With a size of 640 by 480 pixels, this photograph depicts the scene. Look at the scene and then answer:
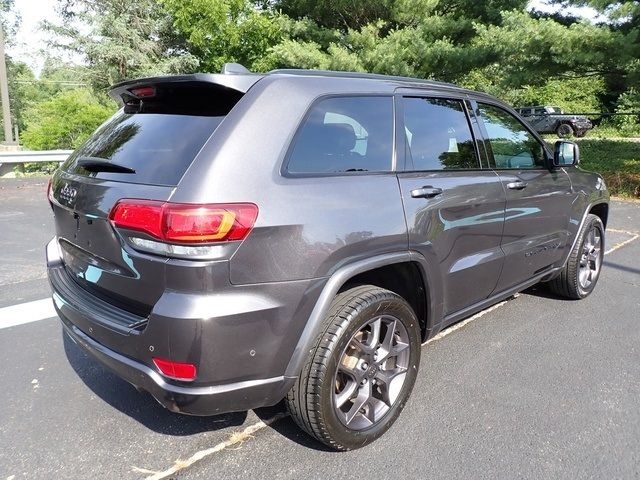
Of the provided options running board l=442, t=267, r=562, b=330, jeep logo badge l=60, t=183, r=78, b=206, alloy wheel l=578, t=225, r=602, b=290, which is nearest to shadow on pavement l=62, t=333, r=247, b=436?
jeep logo badge l=60, t=183, r=78, b=206

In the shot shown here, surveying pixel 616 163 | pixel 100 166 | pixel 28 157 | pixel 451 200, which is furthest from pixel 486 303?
pixel 616 163

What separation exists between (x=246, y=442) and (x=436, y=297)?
1246mm

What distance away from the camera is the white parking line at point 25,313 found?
3938 mm

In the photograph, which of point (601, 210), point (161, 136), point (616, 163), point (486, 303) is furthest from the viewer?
point (616, 163)

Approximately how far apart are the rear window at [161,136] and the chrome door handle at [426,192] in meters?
1.01

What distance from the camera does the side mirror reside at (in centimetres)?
381

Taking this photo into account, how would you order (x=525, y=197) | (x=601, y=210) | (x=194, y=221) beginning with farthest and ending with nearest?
(x=601, y=210)
(x=525, y=197)
(x=194, y=221)

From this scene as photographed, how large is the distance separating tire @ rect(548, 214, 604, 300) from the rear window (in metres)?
3.38

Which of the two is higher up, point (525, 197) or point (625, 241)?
point (525, 197)

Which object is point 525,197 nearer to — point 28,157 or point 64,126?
point 28,157

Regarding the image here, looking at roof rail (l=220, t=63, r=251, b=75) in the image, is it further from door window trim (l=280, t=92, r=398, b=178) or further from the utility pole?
the utility pole

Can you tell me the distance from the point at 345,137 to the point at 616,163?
1472 cm

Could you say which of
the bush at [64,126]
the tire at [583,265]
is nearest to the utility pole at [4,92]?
the bush at [64,126]

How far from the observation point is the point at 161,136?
2.33 m
